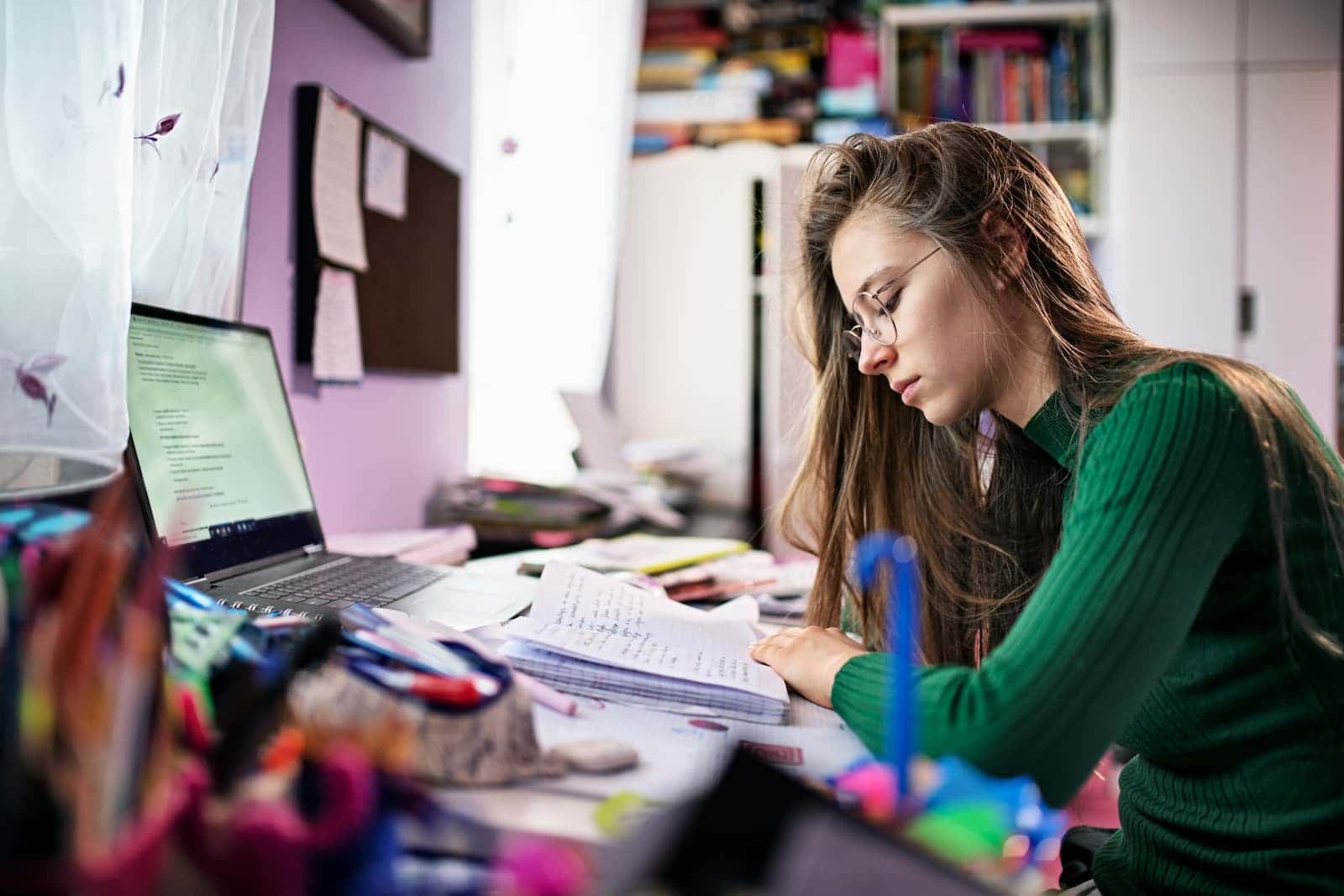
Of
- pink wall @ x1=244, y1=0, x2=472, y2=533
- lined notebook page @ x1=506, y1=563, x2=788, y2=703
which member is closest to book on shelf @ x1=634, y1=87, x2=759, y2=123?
pink wall @ x1=244, y1=0, x2=472, y2=533

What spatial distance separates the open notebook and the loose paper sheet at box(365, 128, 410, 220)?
A: 917 millimetres

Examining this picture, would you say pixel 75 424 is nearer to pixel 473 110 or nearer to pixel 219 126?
pixel 219 126

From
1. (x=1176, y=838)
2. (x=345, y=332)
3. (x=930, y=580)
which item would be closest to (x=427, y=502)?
(x=345, y=332)

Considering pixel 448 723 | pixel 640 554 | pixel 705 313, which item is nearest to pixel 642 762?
pixel 448 723

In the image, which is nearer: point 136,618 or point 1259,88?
point 136,618

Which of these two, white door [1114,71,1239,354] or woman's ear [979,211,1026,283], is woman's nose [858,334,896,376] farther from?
white door [1114,71,1239,354]

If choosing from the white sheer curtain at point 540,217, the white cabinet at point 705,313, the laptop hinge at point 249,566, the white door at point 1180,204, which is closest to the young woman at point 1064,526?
the laptop hinge at point 249,566

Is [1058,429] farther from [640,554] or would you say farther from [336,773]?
[336,773]

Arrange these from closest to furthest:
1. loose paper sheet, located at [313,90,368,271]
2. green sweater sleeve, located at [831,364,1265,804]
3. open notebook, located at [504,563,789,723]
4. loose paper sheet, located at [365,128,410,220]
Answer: green sweater sleeve, located at [831,364,1265,804]
open notebook, located at [504,563,789,723]
loose paper sheet, located at [313,90,368,271]
loose paper sheet, located at [365,128,410,220]

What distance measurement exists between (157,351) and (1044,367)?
85 cm

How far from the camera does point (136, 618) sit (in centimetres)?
40

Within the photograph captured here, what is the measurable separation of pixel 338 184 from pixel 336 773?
1281 millimetres

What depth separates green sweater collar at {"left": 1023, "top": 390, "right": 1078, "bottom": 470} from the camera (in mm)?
912

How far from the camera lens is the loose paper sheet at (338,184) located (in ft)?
4.69
